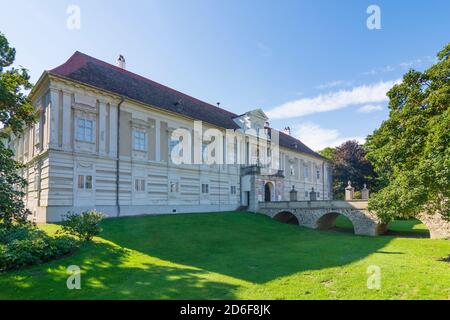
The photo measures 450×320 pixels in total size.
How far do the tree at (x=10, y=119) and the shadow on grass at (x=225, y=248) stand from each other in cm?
434

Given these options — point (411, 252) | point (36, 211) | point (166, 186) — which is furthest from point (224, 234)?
point (36, 211)

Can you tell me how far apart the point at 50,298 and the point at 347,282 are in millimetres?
7981

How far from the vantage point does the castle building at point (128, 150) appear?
20016mm

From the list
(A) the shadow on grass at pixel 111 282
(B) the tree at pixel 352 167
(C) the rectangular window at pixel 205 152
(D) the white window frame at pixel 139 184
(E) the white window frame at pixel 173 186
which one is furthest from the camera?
(B) the tree at pixel 352 167

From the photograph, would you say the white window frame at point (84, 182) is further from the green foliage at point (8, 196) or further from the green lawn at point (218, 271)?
the green foliage at point (8, 196)

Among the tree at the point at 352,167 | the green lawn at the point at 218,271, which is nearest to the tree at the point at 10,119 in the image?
the green lawn at the point at 218,271

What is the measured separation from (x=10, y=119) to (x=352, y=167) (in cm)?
4927

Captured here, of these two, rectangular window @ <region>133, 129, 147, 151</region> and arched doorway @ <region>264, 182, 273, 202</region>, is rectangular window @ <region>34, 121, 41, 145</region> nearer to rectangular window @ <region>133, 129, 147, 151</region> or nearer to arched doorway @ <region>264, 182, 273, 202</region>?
rectangular window @ <region>133, 129, 147, 151</region>

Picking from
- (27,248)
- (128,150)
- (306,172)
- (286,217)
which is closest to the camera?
(27,248)

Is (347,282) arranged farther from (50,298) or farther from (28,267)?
(28,267)

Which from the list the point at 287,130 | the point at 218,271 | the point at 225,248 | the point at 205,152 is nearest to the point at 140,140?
the point at 205,152

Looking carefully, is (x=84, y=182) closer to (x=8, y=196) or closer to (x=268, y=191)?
(x=8, y=196)

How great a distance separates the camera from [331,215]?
1176 inches
